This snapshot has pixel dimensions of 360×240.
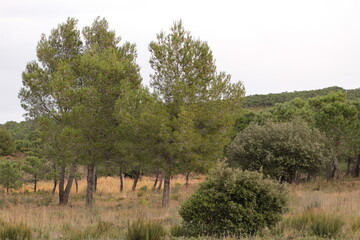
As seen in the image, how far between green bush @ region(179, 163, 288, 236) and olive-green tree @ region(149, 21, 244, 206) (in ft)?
21.8

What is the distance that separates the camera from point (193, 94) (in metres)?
16.2

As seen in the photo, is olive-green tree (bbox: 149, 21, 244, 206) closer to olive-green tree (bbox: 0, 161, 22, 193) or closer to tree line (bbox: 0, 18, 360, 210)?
tree line (bbox: 0, 18, 360, 210)

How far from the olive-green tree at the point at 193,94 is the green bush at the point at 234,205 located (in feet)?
21.8

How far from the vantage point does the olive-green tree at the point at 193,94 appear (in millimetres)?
16125

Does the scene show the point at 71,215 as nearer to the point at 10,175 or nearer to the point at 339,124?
the point at 10,175

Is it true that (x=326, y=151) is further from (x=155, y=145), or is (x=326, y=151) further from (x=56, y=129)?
(x=56, y=129)

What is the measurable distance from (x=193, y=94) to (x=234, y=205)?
849cm

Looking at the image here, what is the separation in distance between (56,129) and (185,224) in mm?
10722

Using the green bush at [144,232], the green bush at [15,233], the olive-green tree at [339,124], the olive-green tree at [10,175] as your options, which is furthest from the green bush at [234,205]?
the olive-green tree at [339,124]

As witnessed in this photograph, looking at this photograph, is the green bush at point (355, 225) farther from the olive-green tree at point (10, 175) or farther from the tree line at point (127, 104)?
the olive-green tree at point (10, 175)

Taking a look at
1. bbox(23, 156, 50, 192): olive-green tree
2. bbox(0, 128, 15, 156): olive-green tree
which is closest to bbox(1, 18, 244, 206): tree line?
bbox(23, 156, 50, 192): olive-green tree

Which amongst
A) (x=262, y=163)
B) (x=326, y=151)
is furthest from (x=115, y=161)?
(x=326, y=151)

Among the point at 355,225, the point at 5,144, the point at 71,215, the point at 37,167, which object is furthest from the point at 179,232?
the point at 5,144

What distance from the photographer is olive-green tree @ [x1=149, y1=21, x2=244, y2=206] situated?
16125 millimetres
